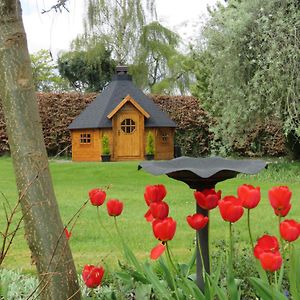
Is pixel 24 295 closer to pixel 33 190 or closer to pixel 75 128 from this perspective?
pixel 33 190

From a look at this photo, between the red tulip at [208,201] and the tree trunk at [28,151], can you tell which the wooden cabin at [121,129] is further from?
the red tulip at [208,201]

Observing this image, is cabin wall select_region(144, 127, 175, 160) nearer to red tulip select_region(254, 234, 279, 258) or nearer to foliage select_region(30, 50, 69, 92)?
red tulip select_region(254, 234, 279, 258)

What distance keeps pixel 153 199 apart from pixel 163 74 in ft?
121

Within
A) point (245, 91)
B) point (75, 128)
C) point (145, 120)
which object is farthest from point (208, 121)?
point (245, 91)

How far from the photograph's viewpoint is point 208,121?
2191cm

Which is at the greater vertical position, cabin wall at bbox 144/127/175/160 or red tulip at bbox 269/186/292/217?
red tulip at bbox 269/186/292/217

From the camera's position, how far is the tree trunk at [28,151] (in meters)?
2.49

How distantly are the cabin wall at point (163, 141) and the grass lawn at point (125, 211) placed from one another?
10.8ft

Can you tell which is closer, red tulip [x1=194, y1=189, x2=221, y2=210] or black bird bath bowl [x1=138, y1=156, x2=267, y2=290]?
red tulip [x1=194, y1=189, x2=221, y2=210]

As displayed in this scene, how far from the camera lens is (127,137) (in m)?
19.8

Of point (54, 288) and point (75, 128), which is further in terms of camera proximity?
point (75, 128)

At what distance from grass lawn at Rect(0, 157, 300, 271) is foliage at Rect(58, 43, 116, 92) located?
16756 millimetres

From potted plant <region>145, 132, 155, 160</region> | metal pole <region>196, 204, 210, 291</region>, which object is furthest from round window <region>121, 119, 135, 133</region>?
metal pole <region>196, 204, 210, 291</region>

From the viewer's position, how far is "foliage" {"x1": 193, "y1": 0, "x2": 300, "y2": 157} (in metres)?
13.5
